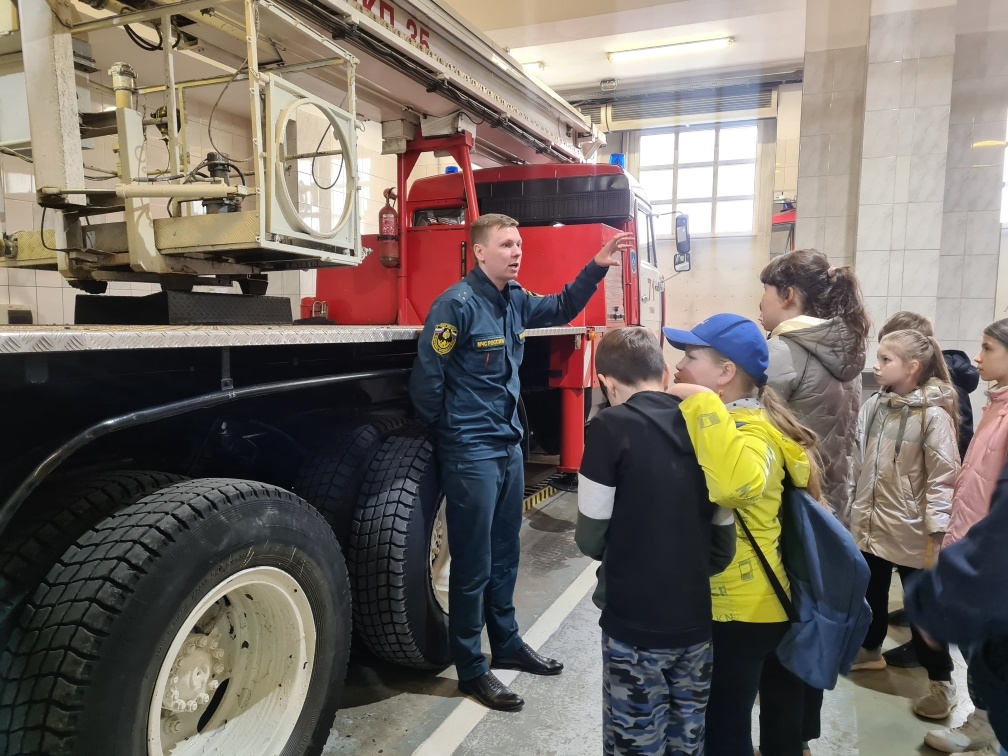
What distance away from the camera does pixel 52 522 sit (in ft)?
5.30

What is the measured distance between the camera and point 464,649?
2.47 metres

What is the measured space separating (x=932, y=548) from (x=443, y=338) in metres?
2.16

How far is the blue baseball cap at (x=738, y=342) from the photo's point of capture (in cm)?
174

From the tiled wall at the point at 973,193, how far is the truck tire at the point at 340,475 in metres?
6.56

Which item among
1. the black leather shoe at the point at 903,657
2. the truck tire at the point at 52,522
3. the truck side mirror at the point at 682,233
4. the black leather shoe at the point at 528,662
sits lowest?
the black leather shoe at the point at 903,657

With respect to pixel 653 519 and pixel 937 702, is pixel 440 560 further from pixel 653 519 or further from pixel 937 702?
pixel 937 702

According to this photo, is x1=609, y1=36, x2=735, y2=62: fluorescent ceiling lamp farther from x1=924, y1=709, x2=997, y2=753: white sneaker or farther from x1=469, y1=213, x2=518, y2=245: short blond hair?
x1=924, y1=709, x2=997, y2=753: white sneaker

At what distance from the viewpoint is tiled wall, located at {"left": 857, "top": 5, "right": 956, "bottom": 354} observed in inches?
248

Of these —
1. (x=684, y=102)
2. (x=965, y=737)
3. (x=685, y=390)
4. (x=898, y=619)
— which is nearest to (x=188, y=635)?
(x=685, y=390)

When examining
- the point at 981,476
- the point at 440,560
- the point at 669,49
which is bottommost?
the point at 440,560

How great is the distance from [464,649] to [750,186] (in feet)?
32.7

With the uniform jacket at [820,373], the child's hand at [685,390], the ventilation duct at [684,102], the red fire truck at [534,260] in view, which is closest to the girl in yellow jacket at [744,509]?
the child's hand at [685,390]

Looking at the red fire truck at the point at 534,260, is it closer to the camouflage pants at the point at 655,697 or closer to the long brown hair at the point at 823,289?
the long brown hair at the point at 823,289

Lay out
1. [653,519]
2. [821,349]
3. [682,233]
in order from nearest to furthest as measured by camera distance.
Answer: [653,519] → [821,349] → [682,233]
